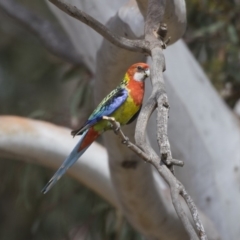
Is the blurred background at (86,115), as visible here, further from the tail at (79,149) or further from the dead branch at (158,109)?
the dead branch at (158,109)

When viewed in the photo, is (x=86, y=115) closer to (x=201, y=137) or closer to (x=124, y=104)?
(x=201, y=137)

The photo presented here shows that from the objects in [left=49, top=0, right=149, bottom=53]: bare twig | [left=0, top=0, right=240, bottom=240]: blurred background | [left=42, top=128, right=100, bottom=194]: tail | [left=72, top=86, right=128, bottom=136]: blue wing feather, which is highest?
[left=49, top=0, right=149, bottom=53]: bare twig

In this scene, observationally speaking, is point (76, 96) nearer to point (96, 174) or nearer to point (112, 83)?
point (96, 174)

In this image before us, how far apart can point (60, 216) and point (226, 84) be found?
1.05 meters

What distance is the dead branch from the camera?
0.73 meters

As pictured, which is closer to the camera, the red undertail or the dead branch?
the dead branch

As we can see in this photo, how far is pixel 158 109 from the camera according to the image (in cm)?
84

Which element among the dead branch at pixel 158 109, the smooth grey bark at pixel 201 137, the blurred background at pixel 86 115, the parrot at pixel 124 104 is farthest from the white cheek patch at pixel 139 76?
the blurred background at pixel 86 115

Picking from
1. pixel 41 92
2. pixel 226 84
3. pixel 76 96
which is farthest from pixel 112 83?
pixel 41 92

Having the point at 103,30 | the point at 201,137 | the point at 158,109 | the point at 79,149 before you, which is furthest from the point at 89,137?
the point at 201,137

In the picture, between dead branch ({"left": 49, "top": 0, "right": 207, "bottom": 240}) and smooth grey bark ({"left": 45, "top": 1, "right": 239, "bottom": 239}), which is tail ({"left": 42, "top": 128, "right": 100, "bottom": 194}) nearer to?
dead branch ({"left": 49, "top": 0, "right": 207, "bottom": 240})

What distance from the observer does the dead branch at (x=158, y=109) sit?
733mm

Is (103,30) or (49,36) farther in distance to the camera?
(49,36)

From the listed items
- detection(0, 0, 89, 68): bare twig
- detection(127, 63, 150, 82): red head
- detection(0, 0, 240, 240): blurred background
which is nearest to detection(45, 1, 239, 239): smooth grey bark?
detection(0, 0, 240, 240): blurred background
